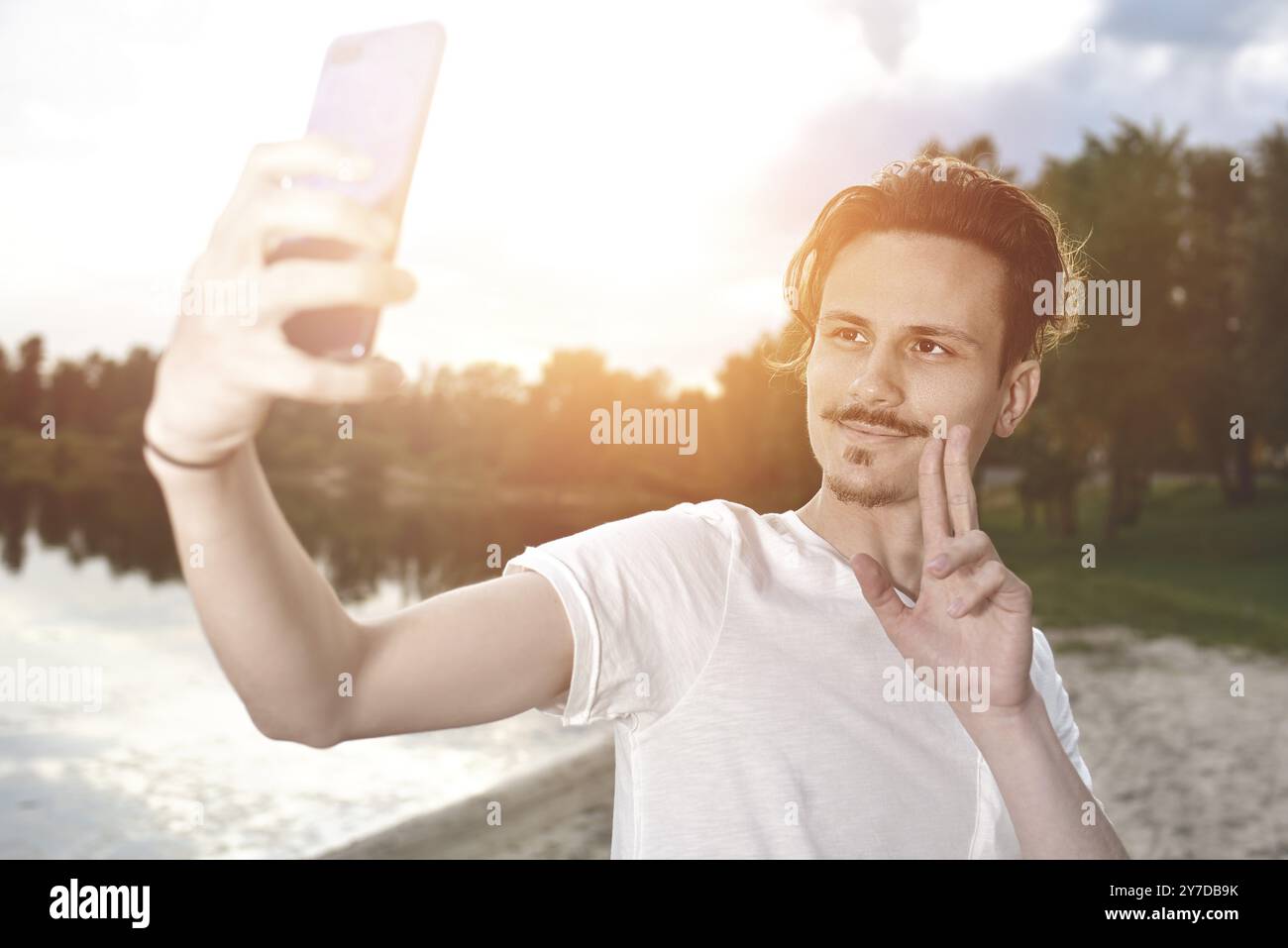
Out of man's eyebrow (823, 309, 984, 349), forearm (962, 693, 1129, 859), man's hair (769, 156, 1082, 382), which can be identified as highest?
man's hair (769, 156, 1082, 382)

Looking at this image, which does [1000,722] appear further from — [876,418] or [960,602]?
[876,418]

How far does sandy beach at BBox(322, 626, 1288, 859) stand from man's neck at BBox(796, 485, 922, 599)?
5.58 metres

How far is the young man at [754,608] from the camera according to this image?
1.14 metres

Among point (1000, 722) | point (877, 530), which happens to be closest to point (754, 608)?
point (1000, 722)

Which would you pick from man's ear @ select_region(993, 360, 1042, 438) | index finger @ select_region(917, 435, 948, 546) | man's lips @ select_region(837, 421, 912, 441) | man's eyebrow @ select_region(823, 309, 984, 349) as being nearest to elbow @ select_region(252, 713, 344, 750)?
index finger @ select_region(917, 435, 948, 546)

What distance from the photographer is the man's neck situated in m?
2.41

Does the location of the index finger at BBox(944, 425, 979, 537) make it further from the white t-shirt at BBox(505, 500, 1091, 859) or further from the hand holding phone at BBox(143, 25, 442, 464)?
the hand holding phone at BBox(143, 25, 442, 464)

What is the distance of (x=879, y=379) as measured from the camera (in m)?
2.37

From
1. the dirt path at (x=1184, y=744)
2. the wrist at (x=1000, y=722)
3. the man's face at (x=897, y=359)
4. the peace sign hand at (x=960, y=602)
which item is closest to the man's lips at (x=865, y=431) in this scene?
the man's face at (x=897, y=359)

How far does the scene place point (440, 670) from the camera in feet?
5.27

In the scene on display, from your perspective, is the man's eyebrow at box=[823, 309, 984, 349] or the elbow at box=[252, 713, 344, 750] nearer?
the elbow at box=[252, 713, 344, 750]

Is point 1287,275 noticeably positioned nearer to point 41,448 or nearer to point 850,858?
point 850,858

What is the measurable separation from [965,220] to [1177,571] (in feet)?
82.6
